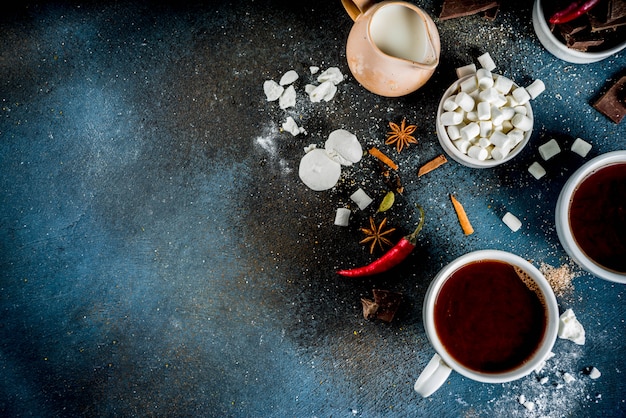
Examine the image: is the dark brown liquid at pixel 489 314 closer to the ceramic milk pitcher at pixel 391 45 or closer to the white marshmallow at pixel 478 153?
the white marshmallow at pixel 478 153

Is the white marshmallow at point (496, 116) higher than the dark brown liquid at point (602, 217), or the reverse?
the white marshmallow at point (496, 116)

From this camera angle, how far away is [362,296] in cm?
131

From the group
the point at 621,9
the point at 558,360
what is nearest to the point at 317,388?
the point at 558,360

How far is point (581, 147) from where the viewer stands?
1.27m

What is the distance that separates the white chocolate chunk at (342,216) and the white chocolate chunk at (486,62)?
1.83 feet

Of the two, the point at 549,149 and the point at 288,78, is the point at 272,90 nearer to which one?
the point at 288,78

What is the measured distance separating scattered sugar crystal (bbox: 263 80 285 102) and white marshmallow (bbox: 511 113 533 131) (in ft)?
2.05

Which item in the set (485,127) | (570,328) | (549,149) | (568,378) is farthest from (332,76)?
(568,378)

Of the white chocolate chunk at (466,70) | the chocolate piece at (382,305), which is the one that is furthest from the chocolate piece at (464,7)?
the chocolate piece at (382,305)

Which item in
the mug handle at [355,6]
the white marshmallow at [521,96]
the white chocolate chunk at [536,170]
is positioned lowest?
the white chocolate chunk at [536,170]

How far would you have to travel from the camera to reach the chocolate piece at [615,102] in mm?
1253

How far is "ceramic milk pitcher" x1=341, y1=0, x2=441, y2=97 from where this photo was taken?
107cm

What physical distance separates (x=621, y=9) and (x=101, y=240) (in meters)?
1.53

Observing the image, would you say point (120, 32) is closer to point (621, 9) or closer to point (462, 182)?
point (462, 182)
